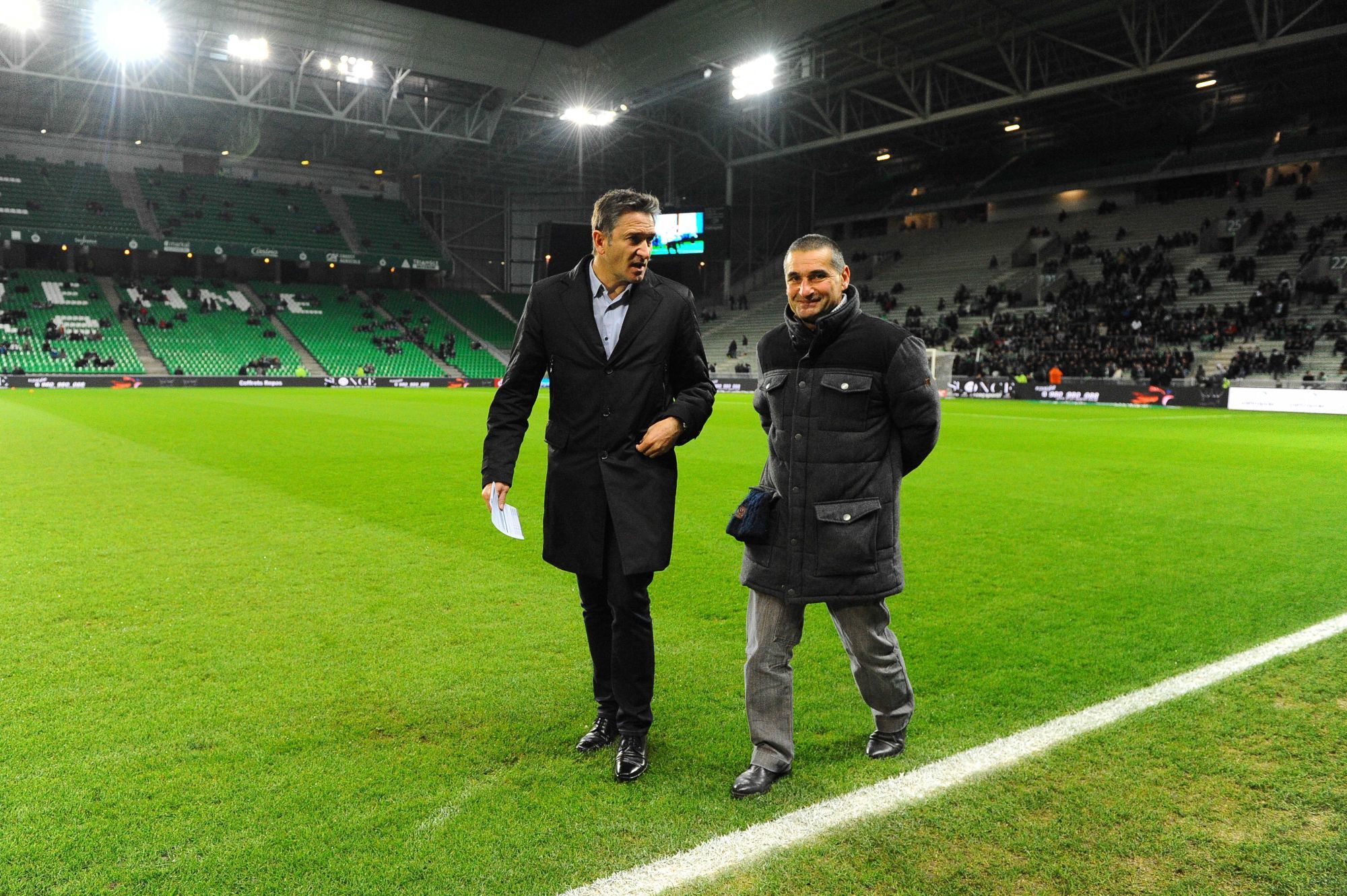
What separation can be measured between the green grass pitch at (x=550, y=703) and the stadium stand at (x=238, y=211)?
158 ft

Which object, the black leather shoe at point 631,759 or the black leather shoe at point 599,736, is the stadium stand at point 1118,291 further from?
the black leather shoe at point 631,759

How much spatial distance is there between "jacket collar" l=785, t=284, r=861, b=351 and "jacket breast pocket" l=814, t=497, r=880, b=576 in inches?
22.9

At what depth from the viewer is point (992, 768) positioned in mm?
3479

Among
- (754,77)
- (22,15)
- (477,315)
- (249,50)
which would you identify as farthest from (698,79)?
(477,315)

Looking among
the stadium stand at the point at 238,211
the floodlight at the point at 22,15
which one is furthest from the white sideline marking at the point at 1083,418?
the stadium stand at the point at 238,211

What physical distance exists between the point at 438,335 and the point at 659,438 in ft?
179

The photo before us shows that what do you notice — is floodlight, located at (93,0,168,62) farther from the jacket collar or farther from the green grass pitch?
the jacket collar

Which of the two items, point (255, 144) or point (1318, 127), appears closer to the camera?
point (1318, 127)

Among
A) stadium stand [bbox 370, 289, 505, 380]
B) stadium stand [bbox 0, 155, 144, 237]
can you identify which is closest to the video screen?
stadium stand [bbox 370, 289, 505, 380]

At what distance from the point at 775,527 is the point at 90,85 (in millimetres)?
51723

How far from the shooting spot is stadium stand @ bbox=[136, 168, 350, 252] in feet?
171

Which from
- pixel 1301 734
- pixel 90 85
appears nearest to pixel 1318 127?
pixel 1301 734

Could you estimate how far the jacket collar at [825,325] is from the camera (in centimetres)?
334

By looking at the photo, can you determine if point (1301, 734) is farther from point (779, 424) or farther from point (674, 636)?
point (674, 636)
